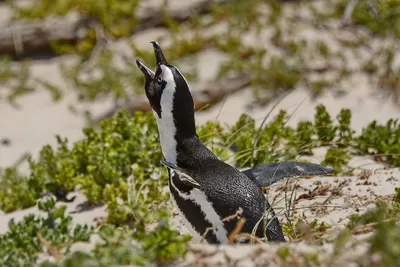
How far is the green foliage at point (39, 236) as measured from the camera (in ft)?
9.24

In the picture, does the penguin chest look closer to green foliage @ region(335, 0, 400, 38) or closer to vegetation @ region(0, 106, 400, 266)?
vegetation @ region(0, 106, 400, 266)

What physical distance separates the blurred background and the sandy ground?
0.01 m

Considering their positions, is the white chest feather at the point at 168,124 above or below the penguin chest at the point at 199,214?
above

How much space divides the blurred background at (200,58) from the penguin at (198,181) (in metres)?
2.68

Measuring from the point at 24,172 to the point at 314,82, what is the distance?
2.74m

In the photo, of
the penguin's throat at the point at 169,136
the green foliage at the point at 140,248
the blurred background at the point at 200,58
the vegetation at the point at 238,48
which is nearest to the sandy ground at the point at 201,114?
the blurred background at the point at 200,58

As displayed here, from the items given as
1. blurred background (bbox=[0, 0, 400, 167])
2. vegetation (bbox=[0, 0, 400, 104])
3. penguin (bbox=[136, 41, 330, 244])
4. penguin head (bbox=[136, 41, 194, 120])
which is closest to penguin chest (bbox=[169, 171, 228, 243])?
penguin (bbox=[136, 41, 330, 244])

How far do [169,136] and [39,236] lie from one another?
793 mm

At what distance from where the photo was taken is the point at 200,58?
746 centimetres

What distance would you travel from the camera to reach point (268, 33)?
25.3 feet

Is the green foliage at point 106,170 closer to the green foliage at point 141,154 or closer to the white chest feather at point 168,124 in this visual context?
the green foliage at point 141,154

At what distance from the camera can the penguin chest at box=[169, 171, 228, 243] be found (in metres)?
3.00

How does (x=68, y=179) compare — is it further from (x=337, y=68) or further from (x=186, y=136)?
(x=337, y=68)

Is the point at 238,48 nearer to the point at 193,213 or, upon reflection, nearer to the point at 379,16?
the point at 379,16
